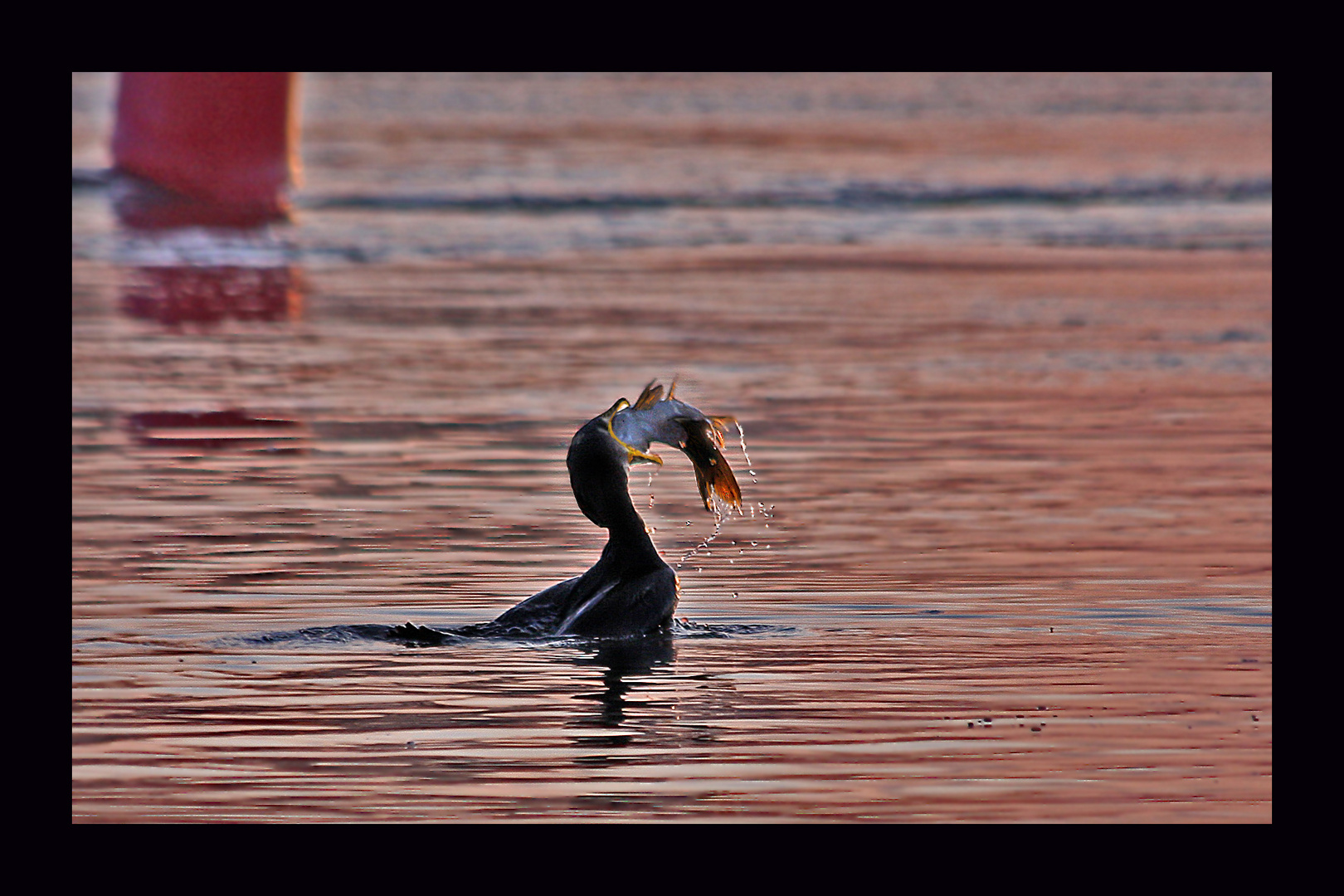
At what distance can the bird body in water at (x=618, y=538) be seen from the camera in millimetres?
9219

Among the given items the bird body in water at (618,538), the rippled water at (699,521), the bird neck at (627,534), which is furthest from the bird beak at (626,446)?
the rippled water at (699,521)

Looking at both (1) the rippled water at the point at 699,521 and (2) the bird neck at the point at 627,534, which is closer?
(1) the rippled water at the point at 699,521

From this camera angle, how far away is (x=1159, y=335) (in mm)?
18219

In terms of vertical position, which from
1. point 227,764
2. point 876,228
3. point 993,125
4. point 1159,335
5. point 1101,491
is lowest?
point 227,764

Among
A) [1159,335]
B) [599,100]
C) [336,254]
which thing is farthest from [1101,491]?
[599,100]

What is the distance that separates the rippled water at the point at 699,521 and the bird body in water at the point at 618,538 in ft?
0.50

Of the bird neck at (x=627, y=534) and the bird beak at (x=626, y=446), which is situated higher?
the bird beak at (x=626, y=446)

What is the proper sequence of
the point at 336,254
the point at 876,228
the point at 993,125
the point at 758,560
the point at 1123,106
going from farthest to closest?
the point at 1123,106, the point at 993,125, the point at 876,228, the point at 336,254, the point at 758,560

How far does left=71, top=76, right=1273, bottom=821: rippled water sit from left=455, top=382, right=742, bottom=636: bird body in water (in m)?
0.15

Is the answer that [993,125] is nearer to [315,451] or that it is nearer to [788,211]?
[788,211]

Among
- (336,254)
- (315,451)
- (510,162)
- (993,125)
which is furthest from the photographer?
(993,125)

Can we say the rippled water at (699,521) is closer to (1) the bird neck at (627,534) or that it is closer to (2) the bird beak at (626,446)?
(1) the bird neck at (627,534)

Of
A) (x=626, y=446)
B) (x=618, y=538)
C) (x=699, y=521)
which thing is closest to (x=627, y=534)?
(x=618, y=538)

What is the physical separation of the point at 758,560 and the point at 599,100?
3114 centimetres
